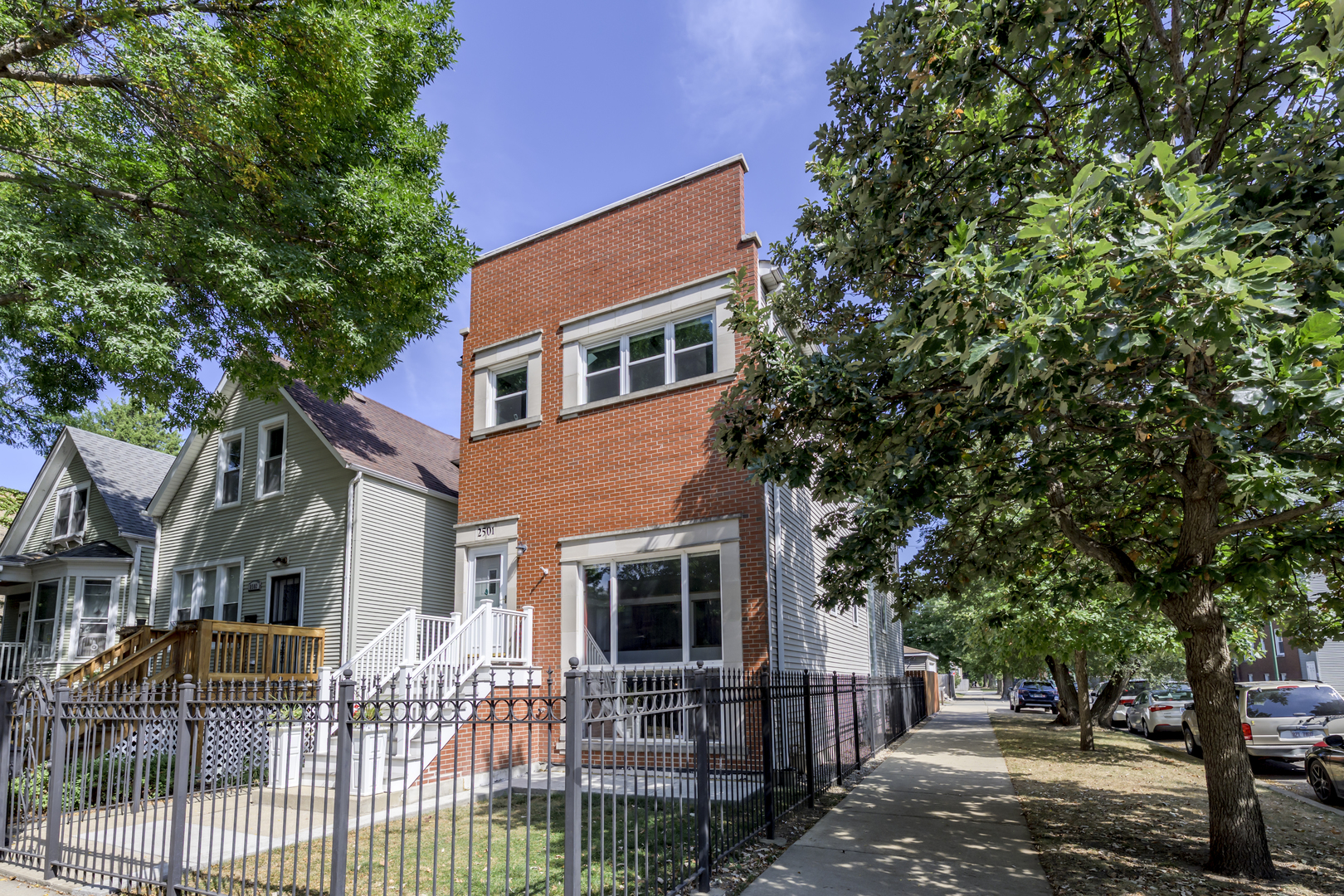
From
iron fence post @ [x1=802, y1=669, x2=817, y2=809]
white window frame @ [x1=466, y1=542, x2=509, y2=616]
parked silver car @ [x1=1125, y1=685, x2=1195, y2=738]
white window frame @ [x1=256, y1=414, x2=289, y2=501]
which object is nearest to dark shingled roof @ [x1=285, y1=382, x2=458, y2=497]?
white window frame @ [x1=256, y1=414, x2=289, y2=501]

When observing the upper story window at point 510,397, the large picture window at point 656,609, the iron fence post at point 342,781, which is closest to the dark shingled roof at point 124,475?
the upper story window at point 510,397

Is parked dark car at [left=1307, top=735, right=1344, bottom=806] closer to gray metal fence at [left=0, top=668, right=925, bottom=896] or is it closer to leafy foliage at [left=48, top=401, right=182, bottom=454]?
gray metal fence at [left=0, top=668, right=925, bottom=896]

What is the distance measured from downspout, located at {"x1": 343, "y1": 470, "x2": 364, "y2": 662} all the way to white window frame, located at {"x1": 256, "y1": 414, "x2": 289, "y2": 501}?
2721mm

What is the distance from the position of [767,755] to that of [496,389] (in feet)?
33.7

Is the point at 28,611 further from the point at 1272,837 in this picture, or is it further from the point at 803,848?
the point at 1272,837

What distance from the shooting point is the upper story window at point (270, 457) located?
1888cm

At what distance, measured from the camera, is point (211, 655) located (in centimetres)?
1371

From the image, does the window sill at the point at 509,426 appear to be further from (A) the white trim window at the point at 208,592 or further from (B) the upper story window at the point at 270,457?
(A) the white trim window at the point at 208,592

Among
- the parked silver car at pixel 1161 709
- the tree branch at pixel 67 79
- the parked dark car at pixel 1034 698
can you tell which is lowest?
the parked dark car at pixel 1034 698

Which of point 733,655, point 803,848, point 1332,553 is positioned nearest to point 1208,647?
point 1332,553

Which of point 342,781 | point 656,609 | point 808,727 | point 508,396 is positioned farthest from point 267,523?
point 342,781

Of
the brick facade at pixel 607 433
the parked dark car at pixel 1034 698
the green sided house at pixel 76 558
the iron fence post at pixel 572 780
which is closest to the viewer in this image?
the iron fence post at pixel 572 780

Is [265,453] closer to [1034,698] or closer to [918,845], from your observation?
[918,845]

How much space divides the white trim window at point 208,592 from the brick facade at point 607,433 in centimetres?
741
